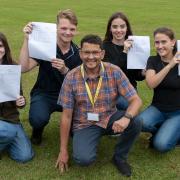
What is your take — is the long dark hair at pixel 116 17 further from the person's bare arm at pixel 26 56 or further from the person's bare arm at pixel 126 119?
the person's bare arm at pixel 126 119

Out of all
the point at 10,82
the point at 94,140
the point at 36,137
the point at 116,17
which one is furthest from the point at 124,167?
the point at 116,17

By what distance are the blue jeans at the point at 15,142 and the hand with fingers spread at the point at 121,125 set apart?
1.15 m

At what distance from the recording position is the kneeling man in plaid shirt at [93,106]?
14.7ft

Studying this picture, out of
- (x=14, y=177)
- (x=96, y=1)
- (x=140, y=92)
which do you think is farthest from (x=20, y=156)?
(x=96, y=1)

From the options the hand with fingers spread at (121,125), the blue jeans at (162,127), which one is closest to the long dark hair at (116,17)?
the blue jeans at (162,127)

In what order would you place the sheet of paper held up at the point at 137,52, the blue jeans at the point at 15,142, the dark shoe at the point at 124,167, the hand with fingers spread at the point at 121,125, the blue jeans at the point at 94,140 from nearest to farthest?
the hand with fingers spread at the point at 121,125 < the blue jeans at the point at 94,140 < the dark shoe at the point at 124,167 < the blue jeans at the point at 15,142 < the sheet of paper held up at the point at 137,52

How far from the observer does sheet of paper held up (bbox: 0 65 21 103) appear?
186 inches

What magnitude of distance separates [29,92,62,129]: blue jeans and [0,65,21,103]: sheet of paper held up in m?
0.48

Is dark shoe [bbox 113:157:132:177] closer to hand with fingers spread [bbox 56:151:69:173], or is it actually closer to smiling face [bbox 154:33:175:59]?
hand with fingers spread [bbox 56:151:69:173]

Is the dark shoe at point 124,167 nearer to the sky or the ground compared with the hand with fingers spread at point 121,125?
nearer to the ground

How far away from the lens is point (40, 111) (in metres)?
5.20

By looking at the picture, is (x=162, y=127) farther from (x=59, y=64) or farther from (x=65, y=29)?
(x=65, y=29)

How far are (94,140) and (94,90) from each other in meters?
0.57

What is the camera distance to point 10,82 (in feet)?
15.7
